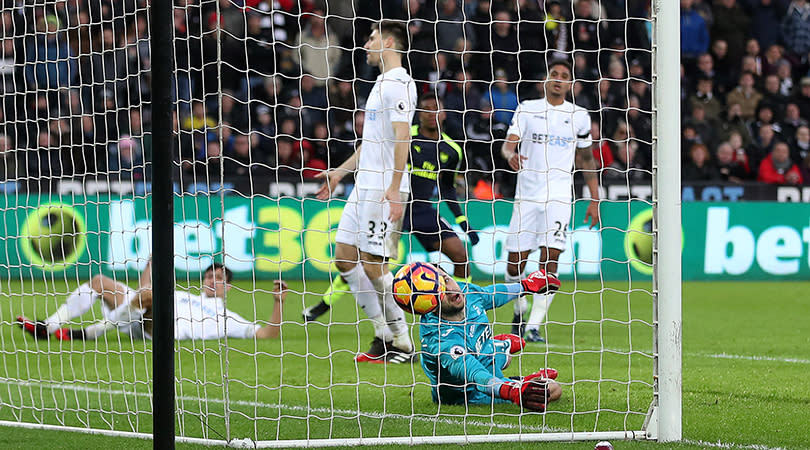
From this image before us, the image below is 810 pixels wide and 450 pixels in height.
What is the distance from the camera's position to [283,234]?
1305cm

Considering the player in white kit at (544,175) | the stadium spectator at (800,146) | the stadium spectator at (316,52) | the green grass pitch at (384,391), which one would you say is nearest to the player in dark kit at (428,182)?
the player in white kit at (544,175)

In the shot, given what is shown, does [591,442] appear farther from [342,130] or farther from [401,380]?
[342,130]

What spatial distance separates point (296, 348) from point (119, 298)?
4.95ft

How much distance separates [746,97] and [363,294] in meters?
11.0

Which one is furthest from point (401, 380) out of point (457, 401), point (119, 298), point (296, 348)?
point (119, 298)

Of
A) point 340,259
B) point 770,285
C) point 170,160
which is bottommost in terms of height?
point 770,285

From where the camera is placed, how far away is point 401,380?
20.8 ft

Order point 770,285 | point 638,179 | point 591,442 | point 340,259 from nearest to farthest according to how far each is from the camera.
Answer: point 591,442 < point 340,259 < point 770,285 < point 638,179

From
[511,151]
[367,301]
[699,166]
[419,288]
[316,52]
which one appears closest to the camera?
[419,288]

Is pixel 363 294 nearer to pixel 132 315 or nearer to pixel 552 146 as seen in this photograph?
pixel 132 315

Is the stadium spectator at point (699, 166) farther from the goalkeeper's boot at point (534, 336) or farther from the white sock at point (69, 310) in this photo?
the white sock at point (69, 310)

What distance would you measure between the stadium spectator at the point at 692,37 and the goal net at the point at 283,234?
2.56 feet

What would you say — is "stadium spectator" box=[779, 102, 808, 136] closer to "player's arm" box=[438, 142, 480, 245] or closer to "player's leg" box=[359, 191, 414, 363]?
"player's arm" box=[438, 142, 480, 245]

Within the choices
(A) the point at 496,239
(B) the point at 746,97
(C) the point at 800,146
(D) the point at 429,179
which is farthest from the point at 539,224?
(B) the point at 746,97
